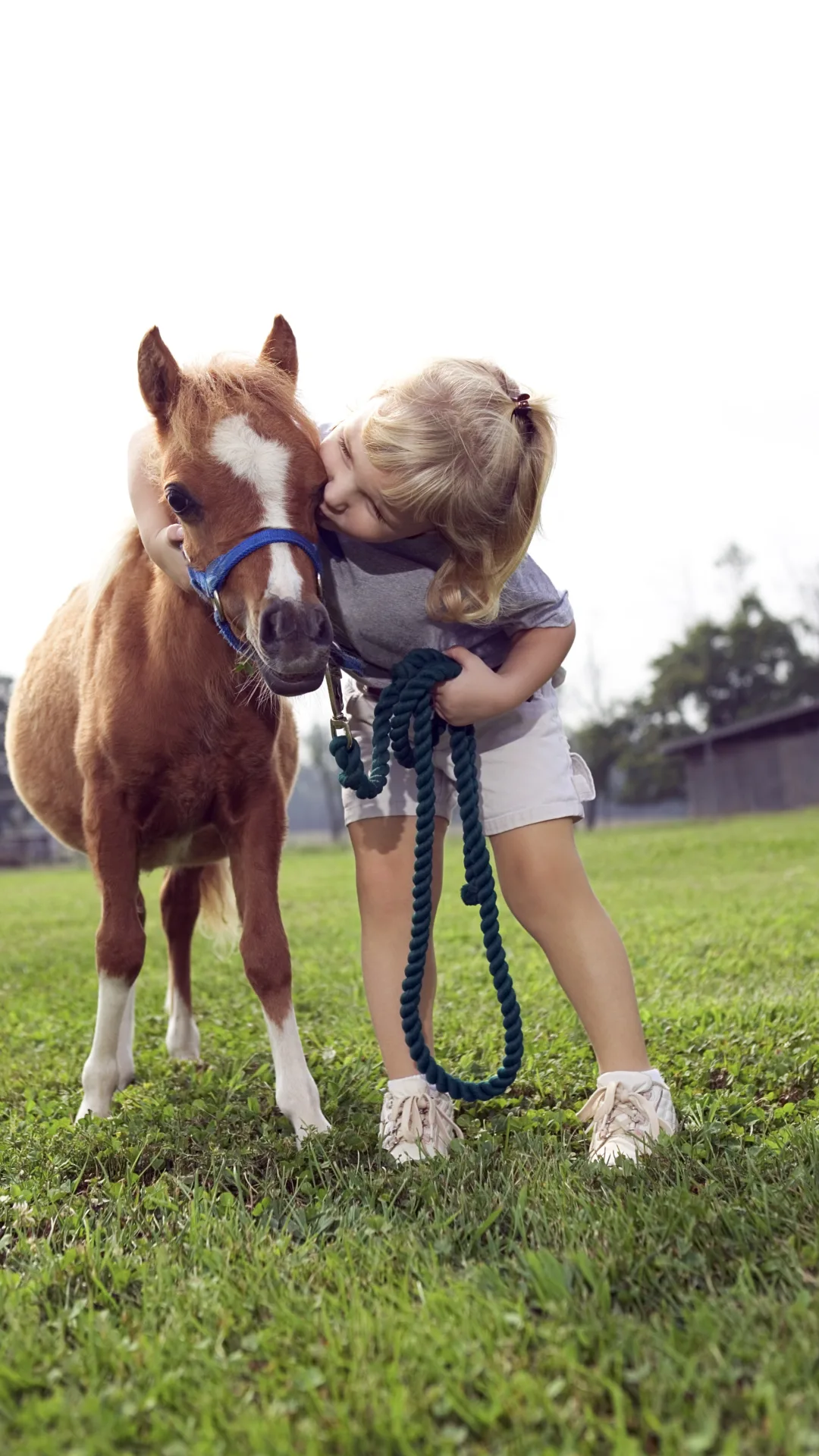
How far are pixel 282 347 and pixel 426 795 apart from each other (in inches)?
54.6

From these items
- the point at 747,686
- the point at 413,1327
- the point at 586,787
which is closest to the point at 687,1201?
the point at 413,1327

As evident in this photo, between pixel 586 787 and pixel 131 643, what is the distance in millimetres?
1400

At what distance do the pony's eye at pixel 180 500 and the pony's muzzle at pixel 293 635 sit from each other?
0.40m

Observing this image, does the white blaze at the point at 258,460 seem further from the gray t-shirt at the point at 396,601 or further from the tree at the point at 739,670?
the tree at the point at 739,670

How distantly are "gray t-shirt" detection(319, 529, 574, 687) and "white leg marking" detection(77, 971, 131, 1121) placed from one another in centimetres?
122

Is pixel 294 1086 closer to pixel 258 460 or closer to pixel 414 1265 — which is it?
pixel 414 1265

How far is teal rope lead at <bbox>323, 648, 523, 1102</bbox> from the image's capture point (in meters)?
2.86

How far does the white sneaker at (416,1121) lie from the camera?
110 inches

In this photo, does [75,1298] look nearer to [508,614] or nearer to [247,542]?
[247,542]

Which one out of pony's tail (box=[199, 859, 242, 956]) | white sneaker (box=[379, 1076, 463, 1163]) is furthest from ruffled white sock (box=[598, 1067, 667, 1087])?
pony's tail (box=[199, 859, 242, 956])

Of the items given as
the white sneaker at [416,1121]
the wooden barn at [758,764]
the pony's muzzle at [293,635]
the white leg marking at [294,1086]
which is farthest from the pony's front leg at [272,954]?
the wooden barn at [758,764]

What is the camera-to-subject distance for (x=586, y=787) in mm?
3240

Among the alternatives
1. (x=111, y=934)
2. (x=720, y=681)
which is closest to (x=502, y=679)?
(x=111, y=934)

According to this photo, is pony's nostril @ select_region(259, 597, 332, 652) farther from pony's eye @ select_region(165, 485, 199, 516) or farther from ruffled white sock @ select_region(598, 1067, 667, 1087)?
ruffled white sock @ select_region(598, 1067, 667, 1087)
